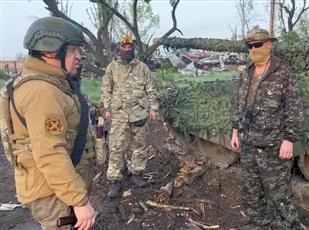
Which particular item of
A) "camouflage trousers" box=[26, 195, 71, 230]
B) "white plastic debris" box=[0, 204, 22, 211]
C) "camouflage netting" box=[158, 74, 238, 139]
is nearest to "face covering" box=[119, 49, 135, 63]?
"camouflage netting" box=[158, 74, 238, 139]

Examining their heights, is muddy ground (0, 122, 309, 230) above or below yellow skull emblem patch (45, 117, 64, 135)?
below

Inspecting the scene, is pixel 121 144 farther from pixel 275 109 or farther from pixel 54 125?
pixel 54 125

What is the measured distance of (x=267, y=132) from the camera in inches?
157

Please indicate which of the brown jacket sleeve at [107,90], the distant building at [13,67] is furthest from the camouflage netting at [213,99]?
the distant building at [13,67]

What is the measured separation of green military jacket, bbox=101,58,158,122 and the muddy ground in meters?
0.87

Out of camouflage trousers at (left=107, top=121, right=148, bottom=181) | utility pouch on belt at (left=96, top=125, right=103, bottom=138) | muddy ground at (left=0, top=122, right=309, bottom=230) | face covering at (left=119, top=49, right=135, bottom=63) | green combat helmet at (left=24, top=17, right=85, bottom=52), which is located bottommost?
muddy ground at (left=0, top=122, right=309, bottom=230)

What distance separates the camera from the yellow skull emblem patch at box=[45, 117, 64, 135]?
220 centimetres

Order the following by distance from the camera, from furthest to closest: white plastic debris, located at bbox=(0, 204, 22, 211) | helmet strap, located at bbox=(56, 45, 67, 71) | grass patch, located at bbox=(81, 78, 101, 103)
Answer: grass patch, located at bbox=(81, 78, 101, 103), white plastic debris, located at bbox=(0, 204, 22, 211), helmet strap, located at bbox=(56, 45, 67, 71)

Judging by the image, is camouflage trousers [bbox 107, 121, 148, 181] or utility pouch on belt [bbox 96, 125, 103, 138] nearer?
utility pouch on belt [bbox 96, 125, 103, 138]

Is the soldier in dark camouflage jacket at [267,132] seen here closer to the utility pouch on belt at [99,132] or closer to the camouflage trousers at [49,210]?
the utility pouch on belt at [99,132]

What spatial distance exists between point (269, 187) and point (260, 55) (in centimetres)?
116

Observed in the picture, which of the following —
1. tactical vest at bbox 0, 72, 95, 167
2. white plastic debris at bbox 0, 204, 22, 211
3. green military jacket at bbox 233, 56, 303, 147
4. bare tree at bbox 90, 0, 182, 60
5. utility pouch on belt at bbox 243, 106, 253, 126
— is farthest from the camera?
bare tree at bbox 90, 0, 182, 60

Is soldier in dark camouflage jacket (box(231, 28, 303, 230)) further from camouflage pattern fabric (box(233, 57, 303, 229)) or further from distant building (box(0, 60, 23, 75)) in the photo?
distant building (box(0, 60, 23, 75))

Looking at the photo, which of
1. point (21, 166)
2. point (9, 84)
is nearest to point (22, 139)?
point (21, 166)
